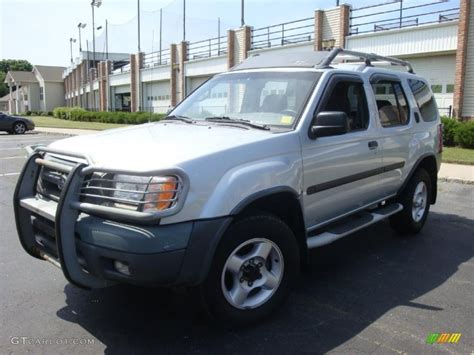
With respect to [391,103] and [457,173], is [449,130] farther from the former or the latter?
[391,103]

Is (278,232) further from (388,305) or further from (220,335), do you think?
(388,305)

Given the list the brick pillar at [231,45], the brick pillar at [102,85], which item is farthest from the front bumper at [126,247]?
the brick pillar at [102,85]

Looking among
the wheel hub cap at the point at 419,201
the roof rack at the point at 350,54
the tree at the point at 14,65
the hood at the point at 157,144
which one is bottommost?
the wheel hub cap at the point at 419,201

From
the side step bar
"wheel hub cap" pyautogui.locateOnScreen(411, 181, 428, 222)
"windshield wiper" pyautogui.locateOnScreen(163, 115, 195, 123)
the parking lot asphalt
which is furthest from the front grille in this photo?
"wheel hub cap" pyautogui.locateOnScreen(411, 181, 428, 222)

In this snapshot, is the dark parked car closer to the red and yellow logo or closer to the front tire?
the front tire

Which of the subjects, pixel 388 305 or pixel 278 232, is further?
pixel 388 305

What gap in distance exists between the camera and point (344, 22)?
83.0ft

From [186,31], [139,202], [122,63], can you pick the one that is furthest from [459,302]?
[122,63]

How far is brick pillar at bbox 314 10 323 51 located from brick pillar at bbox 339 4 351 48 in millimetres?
1361

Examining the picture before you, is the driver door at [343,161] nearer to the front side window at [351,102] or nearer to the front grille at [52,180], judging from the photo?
the front side window at [351,102]

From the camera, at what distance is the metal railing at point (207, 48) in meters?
35.3

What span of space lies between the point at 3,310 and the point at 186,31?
47357 millimetres

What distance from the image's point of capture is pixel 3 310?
12.7 ft

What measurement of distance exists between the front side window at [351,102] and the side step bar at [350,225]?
3.03 ft
